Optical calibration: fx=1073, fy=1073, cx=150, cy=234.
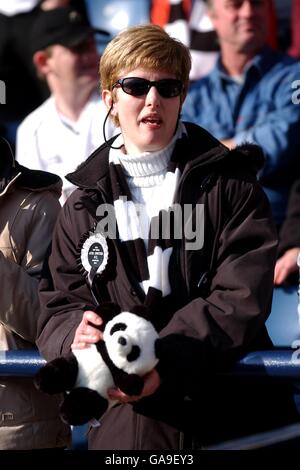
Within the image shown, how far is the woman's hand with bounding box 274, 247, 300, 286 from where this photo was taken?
4625 millimetres

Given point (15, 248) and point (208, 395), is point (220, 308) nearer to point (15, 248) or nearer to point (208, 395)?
point (208, 395)

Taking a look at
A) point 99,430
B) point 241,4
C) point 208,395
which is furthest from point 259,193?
point 241,4

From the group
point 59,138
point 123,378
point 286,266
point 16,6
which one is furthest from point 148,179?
point 16,6

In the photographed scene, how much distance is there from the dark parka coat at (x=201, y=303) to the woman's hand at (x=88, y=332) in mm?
93

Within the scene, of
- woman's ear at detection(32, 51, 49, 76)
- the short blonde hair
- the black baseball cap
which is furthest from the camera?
woman's ear at detection(32, 51, 49, 76)

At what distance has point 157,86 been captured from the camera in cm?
296

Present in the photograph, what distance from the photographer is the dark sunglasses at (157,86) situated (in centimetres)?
296

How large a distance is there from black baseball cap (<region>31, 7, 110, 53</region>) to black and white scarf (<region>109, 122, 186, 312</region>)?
273 centimetres

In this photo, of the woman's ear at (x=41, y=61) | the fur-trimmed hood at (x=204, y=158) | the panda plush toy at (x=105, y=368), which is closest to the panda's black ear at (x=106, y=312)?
the panda plush toy at (x=105, y=368)

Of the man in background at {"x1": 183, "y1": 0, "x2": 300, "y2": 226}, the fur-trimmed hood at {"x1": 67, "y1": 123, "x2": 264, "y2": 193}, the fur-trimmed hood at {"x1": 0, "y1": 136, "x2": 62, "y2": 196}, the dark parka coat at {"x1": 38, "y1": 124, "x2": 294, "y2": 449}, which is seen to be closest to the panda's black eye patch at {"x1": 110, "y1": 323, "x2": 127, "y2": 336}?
the dark parka coat at {"x1": 38, "y1": 124, "x2": 294, "y2": 449}

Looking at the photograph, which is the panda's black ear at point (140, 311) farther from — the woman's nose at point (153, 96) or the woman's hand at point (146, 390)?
the woman's nose at point (153, 96)

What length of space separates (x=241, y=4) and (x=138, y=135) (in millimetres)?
2546

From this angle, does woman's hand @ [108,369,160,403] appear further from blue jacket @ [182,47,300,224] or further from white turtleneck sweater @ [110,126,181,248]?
blue jacket @ [182,47,300,224]

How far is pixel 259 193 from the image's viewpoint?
115 inches
